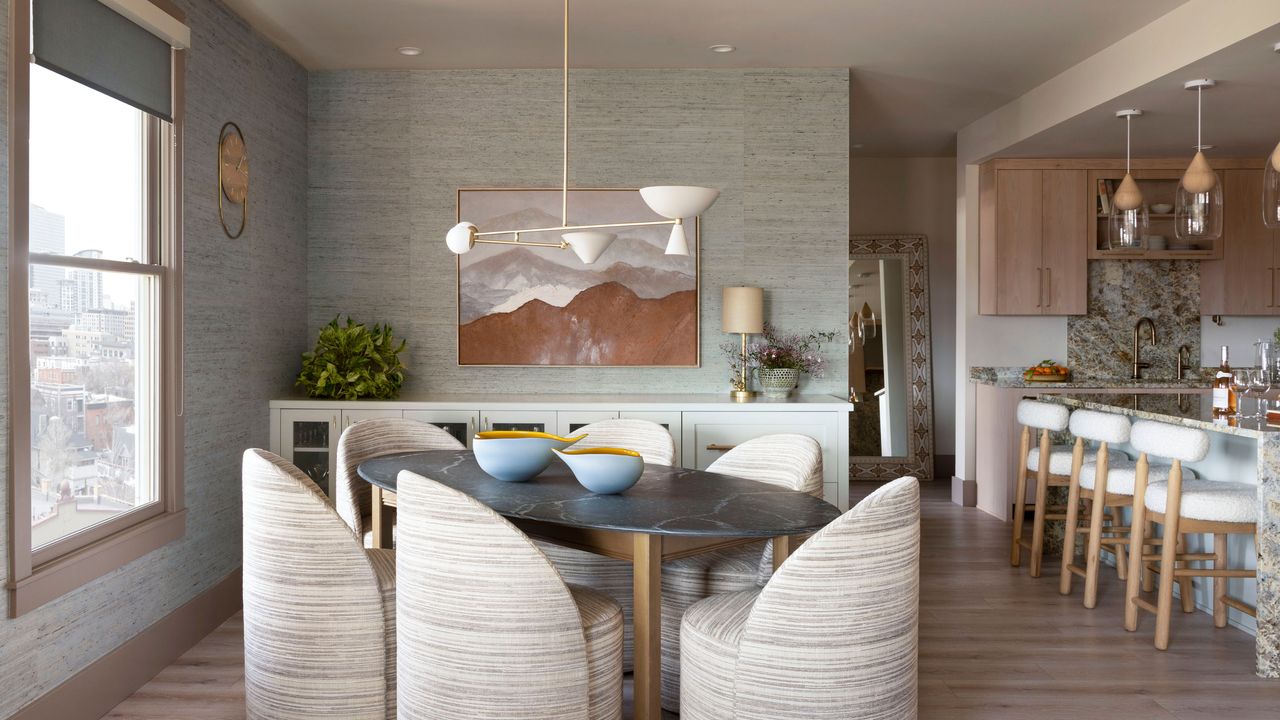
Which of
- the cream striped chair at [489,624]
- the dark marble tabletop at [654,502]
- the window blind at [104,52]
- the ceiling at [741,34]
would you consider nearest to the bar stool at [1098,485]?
the ceiling at [741,34]

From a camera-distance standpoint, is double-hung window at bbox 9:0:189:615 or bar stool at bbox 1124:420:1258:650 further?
bar stool at bbox 1124:420:1258:650

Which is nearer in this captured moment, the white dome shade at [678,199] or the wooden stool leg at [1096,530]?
the white dome shade at [678,199]

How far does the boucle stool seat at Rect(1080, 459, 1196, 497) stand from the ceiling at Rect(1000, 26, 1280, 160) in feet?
5.96

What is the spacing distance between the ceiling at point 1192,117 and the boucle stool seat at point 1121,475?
1.82m

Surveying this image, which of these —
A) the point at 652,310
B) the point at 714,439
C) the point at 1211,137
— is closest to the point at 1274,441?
the point at 714,439

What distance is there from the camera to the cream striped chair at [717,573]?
316 centimetres

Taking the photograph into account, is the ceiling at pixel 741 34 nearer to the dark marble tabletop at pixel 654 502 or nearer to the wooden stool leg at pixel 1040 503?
the wooden stool leg at pixel 1040 503

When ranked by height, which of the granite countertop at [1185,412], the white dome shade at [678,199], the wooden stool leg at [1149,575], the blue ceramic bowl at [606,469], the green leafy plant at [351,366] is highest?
the white dome shade at [678,199]

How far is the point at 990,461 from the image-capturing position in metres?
6.55

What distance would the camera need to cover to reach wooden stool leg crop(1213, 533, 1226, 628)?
4.03m

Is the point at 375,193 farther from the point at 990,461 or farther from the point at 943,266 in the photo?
the point at 943,266

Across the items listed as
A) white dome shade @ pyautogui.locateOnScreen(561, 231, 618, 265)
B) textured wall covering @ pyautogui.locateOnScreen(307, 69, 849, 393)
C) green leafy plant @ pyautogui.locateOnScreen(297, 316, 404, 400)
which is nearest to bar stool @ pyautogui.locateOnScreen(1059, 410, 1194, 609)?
textured wall covering @ pyautogui.locateOnScreen(307, 69, 849, 393)

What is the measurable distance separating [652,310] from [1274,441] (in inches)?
117

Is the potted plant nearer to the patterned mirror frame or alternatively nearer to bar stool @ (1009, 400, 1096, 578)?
bar stool @ (1009, 400, 1096, 578)
